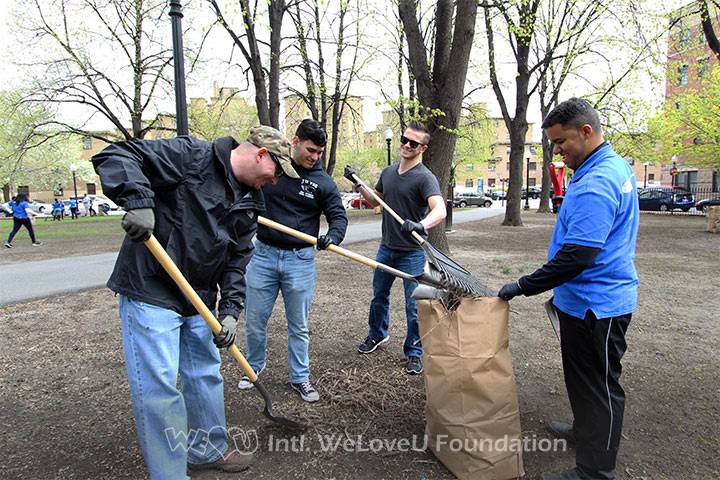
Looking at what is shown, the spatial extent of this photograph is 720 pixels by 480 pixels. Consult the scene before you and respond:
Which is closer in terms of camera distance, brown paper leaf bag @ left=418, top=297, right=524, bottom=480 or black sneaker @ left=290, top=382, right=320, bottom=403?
brown paper leaf bag @ left=418, top=297, right=524, bottom=480

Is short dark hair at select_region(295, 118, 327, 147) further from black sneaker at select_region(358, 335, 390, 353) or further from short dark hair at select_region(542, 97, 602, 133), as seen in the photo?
black sneaker at select_region(358, 335, 390, 353)

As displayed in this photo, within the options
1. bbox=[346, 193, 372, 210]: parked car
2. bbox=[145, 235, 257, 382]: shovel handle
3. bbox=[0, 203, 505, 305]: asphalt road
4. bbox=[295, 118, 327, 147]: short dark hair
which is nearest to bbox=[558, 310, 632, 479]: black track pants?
bbox=[145, 235, 257, 382]: shovel handle

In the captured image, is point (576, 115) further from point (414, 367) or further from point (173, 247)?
point (414, 367)

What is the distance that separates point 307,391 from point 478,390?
138 cm

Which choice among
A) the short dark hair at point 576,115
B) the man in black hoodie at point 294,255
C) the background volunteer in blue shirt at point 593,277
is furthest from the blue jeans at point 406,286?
the short dark hair at point 576,115

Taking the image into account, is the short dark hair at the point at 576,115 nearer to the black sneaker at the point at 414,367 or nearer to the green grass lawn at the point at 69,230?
the black sneaker at the point at 414,367

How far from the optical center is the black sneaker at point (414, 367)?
11.2ft

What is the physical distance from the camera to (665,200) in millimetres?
26250

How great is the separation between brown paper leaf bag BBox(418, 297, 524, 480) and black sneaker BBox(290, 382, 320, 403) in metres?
1.12

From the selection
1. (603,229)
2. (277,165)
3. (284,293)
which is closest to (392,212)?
(284,293)

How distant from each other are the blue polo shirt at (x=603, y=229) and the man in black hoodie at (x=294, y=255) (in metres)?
1.56

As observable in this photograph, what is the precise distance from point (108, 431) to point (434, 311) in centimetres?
217

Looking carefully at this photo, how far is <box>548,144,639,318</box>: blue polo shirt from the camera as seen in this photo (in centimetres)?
193

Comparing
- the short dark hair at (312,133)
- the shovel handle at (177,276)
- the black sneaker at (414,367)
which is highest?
the short dark hair at (312,133)
